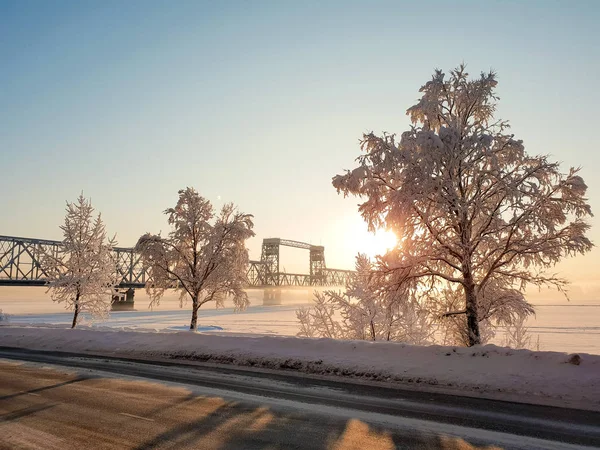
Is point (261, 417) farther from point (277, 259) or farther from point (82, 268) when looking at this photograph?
point (277, 259)

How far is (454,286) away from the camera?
1680 centimetres

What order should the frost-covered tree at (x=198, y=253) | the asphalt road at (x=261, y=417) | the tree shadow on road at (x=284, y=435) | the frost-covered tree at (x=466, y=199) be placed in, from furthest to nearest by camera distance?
the frost-covered tree at (x=198, y=253), the frost-covered tree at (x=466, y=199), the asphalt road at (x=261, y=417), the tree shadow on road at (x=284, y=435)

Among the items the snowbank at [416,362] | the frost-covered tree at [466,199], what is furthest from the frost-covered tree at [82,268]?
the frost-covered tree at [466,199]

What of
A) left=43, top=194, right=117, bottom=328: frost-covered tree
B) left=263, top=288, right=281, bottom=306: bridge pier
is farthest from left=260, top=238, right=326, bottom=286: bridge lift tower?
left=43, top=194, right=117, bottom=328: frost-covered tree

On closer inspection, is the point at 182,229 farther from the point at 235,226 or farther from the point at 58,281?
the point at 58,281

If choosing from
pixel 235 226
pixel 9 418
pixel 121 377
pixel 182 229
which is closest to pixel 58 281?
pixel 182 229

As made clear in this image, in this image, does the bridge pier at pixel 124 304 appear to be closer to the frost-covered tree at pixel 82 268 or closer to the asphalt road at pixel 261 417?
the frost-covered tree at pixel 82 268

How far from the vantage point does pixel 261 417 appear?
23.5 ft

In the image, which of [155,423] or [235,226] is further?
[235,226]

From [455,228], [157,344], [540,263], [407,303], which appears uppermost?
[455,228]

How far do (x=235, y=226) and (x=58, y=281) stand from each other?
1354 centimetres

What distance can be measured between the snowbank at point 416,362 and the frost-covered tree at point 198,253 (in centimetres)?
975

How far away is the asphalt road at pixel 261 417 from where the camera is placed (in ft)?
19.5

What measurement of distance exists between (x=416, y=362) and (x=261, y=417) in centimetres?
565
